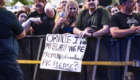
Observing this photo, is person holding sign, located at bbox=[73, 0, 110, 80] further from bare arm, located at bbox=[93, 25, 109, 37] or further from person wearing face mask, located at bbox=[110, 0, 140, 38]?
person wearing face mask, located at bbox=[110, 0, 140, 38]

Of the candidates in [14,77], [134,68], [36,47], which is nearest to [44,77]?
[36,47]

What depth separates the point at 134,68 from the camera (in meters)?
4.65

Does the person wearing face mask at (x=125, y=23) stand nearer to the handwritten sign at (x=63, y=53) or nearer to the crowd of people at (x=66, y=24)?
the crowd of people at (x=66, y=24)

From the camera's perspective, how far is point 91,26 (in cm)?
489

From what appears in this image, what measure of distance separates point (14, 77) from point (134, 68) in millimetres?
2523

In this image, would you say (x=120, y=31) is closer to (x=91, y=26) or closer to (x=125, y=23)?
(x=125, y=23)

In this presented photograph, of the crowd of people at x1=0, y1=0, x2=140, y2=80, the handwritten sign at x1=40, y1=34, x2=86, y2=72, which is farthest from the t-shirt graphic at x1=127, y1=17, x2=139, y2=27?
the handwritten sign at x1=40, y1=34, x2=86, y2=72

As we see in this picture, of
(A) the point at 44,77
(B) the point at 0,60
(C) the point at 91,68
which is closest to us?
(B) the point at 0,60

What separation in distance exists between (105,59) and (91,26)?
31.8 inches

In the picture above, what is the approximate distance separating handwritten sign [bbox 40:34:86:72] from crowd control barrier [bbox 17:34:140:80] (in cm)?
12

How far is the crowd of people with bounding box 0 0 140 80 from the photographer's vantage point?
3732mm

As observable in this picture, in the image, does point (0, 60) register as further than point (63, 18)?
No

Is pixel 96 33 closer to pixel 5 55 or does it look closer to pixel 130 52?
pixel 130 52

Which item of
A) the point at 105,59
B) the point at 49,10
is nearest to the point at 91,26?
the point at 105,59
